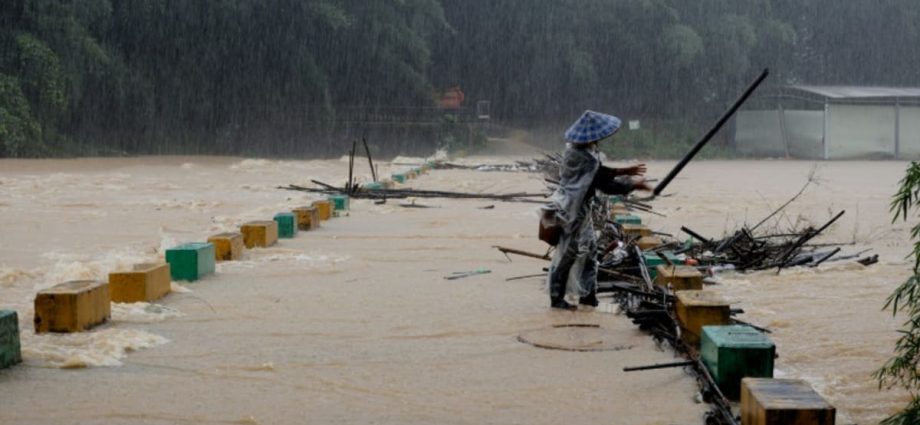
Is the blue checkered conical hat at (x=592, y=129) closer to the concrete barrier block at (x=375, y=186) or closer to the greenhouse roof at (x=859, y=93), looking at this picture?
the concrete barrier block at (x=375, y=186)

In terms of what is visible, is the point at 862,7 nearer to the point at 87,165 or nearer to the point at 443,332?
the point at 87,165

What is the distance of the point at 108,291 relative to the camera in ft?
25.6

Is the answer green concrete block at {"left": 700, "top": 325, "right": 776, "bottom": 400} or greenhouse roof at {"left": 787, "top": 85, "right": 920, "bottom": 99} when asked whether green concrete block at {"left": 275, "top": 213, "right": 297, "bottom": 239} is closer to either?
green concrete block at {"left": 700, "top": 325, "right": 776, "bottom": 400}

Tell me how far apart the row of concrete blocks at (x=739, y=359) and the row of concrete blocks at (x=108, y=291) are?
13.4ft

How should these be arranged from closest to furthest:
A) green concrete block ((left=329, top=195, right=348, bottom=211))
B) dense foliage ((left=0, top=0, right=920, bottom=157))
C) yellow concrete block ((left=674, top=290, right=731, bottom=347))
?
1. yellow concrete block ((left=674, top=290, right=731, bottom=347))
2. green concrete block ((left=329, top=195, right=348, bottom=211))
3. dense foliage ((left=0, top=0, right=920, bottom=157))

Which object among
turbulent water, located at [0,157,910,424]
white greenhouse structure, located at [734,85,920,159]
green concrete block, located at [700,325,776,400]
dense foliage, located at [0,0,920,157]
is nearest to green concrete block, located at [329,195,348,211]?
turbulent water, located at [0,157,910,424]

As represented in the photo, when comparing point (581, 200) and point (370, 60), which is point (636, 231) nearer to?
point (581, 200)

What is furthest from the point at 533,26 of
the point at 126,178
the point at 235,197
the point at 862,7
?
the point at 235,197

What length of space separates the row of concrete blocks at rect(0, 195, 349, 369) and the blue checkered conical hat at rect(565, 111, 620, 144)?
357 centimetres

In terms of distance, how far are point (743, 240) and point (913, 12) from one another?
53.8 m

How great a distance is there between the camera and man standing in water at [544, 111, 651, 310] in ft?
28.3

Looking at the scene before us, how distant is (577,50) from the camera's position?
49.8 metres

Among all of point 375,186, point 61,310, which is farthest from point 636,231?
point 375,186

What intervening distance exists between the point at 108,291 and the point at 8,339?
1.59 m
